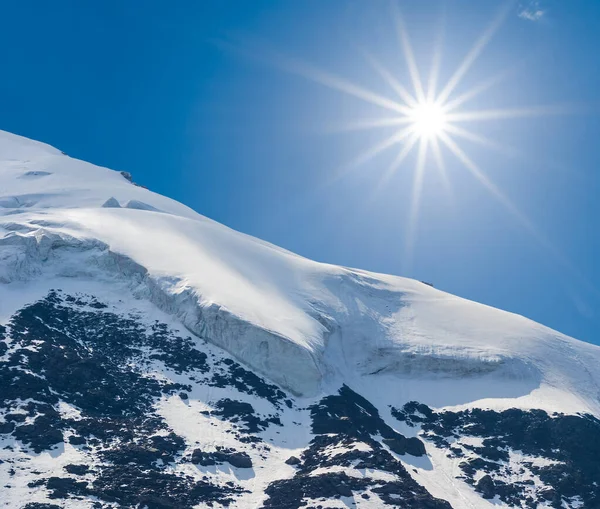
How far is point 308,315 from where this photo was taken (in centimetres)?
8331

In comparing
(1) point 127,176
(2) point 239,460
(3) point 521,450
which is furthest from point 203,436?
(1) point 127,176

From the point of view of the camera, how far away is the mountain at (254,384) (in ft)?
178

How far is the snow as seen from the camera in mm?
73688

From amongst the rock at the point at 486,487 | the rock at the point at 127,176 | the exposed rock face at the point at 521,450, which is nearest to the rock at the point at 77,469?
the rock at the point at 486,487

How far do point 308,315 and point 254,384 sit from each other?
622 inches

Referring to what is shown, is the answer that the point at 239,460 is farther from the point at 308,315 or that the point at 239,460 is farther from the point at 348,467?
the point at 308,315

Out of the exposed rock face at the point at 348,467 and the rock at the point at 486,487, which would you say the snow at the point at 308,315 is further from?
the rock at the point at 486,487

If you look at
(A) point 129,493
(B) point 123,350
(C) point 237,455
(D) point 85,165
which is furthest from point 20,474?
(D) point 85,165

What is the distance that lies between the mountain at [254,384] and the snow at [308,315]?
0.76ft

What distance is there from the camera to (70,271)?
79.4 meters

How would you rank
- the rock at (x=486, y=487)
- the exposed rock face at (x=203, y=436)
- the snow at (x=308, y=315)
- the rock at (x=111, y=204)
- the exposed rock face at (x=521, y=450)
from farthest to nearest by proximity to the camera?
the rock at (x=111, y=204)
the snow at (x=308, y=315)
the exposed rock face at (x=521, y=450)
the rock at (x=486, y=487)
the exposed rock face at (x=203, y=436)

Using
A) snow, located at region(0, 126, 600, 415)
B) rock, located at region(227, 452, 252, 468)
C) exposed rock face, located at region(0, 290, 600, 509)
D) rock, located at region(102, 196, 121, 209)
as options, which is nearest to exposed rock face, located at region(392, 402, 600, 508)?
exposed rock face, located at region(0, 290, 600, 509)

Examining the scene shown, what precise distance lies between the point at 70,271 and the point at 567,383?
166 ft

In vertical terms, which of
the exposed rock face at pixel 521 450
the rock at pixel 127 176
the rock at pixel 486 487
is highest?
the rock at pixel 127 176
